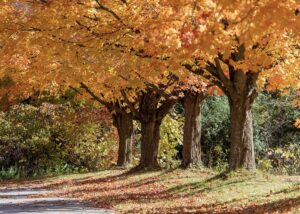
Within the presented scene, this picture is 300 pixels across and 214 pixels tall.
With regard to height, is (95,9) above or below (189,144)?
above

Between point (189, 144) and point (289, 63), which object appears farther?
point (189, 144)

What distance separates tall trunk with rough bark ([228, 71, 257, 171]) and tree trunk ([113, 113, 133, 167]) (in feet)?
41.3

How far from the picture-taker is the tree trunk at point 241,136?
18594 mm

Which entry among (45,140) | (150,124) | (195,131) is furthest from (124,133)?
(195,131)

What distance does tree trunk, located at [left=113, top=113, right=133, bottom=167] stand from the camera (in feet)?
101

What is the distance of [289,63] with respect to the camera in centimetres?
1767

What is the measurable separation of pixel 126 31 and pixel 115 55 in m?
1.27

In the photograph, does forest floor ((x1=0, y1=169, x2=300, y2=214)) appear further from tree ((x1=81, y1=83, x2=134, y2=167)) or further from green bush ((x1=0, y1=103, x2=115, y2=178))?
green bush ((x1=0, y1=103, x2=115, y2=178))

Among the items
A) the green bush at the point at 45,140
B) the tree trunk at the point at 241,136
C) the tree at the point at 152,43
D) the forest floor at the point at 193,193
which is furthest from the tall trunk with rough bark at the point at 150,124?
the green bush at the point at 45,140

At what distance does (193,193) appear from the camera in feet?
55.0

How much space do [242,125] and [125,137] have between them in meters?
13.0

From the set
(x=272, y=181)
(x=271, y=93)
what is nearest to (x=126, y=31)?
(x=272, y=181)

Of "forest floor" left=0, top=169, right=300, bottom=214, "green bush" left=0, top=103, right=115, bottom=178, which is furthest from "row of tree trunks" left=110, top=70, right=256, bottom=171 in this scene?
"green bush" left=0, top=103, right=115, bottom=178

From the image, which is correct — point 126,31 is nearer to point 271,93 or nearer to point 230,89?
point 230,89
